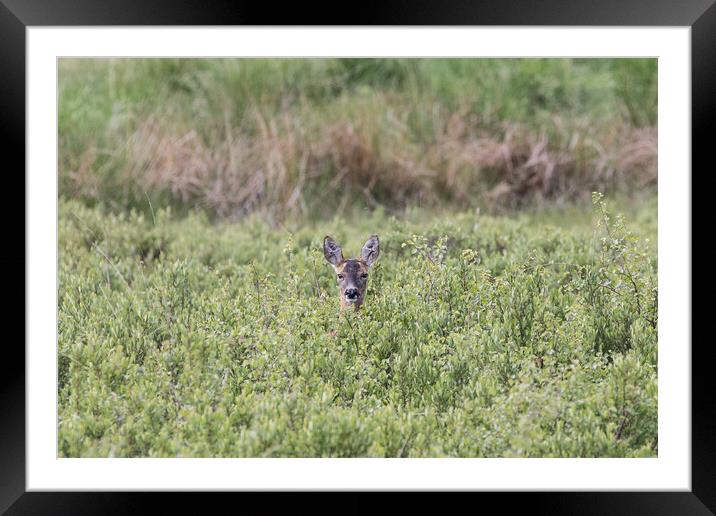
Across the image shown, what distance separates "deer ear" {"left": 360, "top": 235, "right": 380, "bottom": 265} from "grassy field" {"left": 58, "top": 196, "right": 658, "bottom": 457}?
181mm

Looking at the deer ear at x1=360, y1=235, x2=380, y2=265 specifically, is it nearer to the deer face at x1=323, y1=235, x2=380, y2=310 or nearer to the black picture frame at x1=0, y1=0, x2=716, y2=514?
the deer face at x1=323, y1=235, x2=380, y2=310

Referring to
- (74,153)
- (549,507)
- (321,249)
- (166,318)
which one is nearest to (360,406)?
(549,507)

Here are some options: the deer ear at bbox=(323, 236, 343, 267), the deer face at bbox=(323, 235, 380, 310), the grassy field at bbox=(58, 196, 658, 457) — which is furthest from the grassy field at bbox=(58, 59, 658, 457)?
the deer ear at bbox=(323, 236, 343, 267)

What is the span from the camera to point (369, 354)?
20.0ft

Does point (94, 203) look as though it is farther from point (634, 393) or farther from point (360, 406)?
point (634, 393)

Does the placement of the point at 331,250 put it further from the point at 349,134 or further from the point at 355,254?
the point at 349,134

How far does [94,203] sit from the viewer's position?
31.0 ft

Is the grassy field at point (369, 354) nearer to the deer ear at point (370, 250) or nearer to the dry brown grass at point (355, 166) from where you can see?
the deer ear at point (370, 250)

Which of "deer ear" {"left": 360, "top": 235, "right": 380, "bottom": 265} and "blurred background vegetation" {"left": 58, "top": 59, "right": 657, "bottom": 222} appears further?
"blurred background vegetation" {"left": 58, "top": 59, "right": 657, "bottom": 222}

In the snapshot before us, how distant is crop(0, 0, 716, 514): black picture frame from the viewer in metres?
4.98

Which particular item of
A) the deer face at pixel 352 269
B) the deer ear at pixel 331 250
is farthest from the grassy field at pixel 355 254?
the deer ear at pixel 331 250
